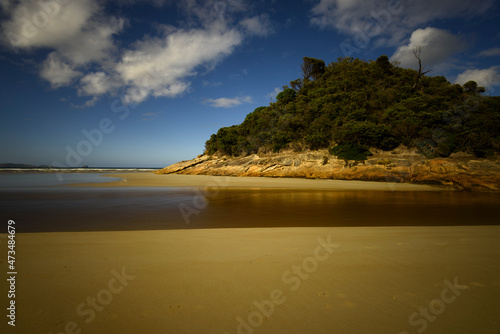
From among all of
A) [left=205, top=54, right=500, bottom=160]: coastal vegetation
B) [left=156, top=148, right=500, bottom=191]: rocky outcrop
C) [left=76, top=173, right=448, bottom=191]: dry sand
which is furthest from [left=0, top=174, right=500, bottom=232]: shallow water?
[left=205, top=54, right=500, bottom=160]: coastal vegetation

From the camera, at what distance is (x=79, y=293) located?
2414mm

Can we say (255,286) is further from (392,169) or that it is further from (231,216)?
(392,169)

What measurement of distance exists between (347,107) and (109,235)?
124ft

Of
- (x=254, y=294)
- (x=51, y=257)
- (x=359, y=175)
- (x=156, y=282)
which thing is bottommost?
(x=359, y=175)

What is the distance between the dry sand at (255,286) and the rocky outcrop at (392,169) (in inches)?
733

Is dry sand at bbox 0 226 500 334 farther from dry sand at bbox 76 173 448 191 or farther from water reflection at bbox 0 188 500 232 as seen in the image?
dry sand at bbox 76 173 448 191

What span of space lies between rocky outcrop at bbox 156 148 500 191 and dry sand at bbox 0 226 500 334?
733 inches

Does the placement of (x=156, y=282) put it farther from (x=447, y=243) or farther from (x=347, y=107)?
(x=347, y=107)

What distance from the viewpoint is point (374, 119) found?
3125 centimetres

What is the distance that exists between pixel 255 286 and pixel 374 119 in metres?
35.0

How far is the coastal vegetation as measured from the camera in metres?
25.2

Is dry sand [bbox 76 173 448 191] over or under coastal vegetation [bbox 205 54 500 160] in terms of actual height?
under

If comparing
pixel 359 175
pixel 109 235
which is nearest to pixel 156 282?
pixel 109 235

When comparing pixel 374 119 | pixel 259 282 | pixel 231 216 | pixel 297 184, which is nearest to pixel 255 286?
pixel 259 282
